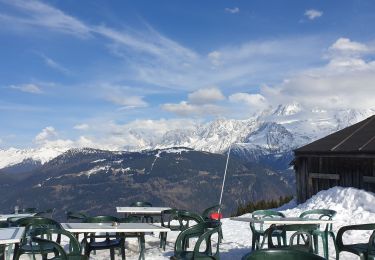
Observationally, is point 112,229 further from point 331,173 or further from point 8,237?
point 331,173

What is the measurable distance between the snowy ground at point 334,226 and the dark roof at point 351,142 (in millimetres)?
1653

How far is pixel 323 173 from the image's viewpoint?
19.2m

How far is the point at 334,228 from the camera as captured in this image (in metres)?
13.8

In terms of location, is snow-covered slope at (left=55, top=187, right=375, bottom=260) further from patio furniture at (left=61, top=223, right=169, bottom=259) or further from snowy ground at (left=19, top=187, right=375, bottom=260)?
patio furniture at (left=61, top=223, right=169, bottom=259)

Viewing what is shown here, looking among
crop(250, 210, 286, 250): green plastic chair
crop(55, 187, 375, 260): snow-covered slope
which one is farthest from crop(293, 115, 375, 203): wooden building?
crop(250, 210, 286, 250): green plastic chair

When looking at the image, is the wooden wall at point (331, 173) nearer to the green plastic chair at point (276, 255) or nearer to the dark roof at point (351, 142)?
the dark roof at point (351, 142)

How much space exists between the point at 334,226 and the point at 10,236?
1031 centimetres

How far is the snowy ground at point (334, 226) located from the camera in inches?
396

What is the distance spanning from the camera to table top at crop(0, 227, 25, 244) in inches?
223

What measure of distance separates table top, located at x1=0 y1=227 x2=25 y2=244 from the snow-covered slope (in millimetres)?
3245

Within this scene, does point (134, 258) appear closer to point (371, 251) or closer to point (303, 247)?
point (303, 247)

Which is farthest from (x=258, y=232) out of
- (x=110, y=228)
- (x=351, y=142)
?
(x=351, y=142)

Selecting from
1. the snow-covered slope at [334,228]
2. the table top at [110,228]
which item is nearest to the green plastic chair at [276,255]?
the table top at [110,228]

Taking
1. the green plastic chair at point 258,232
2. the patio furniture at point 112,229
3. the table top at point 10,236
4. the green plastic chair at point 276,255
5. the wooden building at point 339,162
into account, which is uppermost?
the wooden building at point 339,162
